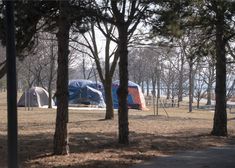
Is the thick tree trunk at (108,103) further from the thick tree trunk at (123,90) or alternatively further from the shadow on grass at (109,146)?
the thick tree trunk at (123,90)

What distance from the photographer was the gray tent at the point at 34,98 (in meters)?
43.0

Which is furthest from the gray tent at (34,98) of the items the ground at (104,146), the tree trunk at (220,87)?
the tree trunk at (220,87)

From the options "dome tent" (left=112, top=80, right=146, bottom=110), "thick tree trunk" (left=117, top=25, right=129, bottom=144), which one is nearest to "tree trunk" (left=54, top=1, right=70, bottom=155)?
"thick tree trunk" (left=117, top=25, right=129, bottom=144)

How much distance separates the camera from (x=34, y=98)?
45.0m

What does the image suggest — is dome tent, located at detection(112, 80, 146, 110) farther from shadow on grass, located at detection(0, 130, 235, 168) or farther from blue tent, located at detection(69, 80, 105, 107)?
shadow on grass, located at detection(0, 130, 235, 168)

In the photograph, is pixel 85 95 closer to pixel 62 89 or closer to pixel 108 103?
pixel 108 103

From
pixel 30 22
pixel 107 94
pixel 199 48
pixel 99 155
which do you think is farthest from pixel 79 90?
pixel 99 155

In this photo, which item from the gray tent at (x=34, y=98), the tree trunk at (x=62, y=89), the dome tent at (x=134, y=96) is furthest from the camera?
the dome tent at (x=134, y=96)

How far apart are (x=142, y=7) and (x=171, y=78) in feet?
217

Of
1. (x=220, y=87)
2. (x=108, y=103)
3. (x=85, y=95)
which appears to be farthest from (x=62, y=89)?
(x=85, y=95)

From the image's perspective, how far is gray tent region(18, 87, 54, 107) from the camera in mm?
42994

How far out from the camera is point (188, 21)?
720 inches

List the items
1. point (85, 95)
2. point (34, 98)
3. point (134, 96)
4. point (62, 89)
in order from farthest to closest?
point (85, 95) → point (134, 96) → point (34, 98) → point (62, 89)

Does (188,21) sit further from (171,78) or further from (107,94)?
(171,78)
